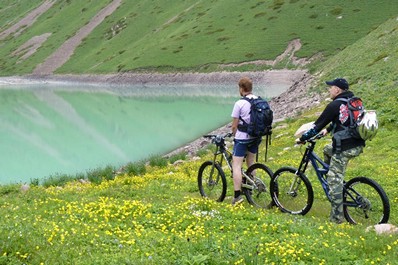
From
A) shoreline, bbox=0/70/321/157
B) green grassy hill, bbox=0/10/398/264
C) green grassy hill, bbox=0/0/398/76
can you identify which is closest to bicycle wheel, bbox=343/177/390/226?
green grassy hill, bbox=0/10/398/264

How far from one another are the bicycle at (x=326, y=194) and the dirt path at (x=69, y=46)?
474 ft

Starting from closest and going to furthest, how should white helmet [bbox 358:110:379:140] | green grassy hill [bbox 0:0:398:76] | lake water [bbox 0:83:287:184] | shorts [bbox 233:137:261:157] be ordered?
1. white helmet [bbox 358:110:379:140]
2. shorts [bbox 233:137:261:157]
3. lake water [bbox 0:83:287:184]
4. green grassy hill [bbox 0:0:398:76]

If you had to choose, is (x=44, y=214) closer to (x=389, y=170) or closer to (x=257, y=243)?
(x=257, y=243)

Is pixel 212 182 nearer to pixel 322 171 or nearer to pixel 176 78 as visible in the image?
pixel 322 171

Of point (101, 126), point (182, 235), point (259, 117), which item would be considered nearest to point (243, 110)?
point (259, 117)

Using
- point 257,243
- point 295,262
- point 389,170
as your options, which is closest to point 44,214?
point 257,243

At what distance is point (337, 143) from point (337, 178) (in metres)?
0.92

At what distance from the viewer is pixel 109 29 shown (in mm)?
159625

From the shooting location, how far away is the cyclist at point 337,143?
9.87 meters

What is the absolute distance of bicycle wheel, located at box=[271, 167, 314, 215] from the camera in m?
11.3

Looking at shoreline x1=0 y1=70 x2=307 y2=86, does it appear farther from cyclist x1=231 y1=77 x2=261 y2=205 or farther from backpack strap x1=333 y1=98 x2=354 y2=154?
backpack strap x1=333 y1=98 x2=354 y2=154

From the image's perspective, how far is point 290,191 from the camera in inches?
457

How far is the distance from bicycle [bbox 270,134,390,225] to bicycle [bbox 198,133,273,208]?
0.43 m

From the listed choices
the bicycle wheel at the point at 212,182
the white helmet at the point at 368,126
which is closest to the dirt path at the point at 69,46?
the bicycle wheel at the point at 212,182
